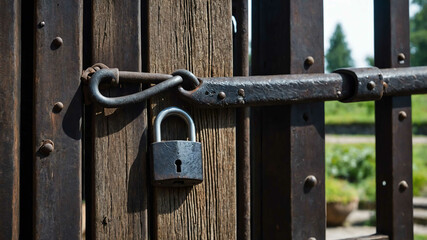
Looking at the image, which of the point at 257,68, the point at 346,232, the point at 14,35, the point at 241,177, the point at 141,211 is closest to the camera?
the point at 14,35

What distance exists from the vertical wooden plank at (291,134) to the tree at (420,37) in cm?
3729

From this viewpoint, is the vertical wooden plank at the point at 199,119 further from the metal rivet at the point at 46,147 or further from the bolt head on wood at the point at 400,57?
the bolt head on wood at the point at 400,57

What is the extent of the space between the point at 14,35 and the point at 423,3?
46.0 meters

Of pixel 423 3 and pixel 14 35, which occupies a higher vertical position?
pixel 423 3

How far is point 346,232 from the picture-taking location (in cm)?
579

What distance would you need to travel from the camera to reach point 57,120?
1.19 metres

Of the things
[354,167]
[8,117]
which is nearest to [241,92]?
[8,117]

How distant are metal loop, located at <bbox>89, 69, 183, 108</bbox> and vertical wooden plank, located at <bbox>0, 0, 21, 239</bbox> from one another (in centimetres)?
18

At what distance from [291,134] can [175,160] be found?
37 cm

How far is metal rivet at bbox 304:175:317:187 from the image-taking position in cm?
146

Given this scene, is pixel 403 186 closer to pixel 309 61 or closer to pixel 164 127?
pixel 309 61

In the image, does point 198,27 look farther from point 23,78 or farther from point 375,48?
point 375,48

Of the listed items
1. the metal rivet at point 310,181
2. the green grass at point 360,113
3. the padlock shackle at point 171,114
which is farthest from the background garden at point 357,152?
the padlock shackle at point 171,114

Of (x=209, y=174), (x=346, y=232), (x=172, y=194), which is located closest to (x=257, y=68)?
(x=209, y=174)
